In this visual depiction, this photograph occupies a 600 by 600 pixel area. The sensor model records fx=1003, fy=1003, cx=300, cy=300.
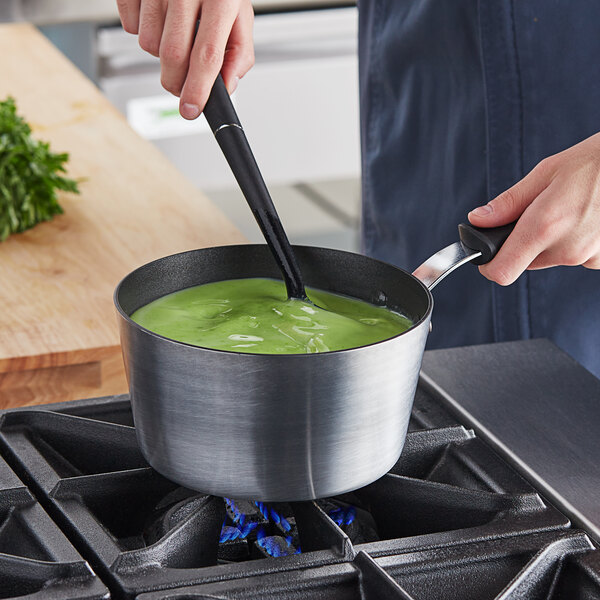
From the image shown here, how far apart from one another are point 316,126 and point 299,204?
2.74 ft

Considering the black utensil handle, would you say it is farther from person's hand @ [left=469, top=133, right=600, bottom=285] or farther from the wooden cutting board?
the wooden cutting board

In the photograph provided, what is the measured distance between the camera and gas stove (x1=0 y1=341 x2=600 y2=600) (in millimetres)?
590

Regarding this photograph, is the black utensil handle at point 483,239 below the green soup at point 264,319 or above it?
below

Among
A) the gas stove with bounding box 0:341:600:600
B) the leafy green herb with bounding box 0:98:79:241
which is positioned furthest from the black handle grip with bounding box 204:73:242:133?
the leafy green herb with bounding box 0:98:79:241

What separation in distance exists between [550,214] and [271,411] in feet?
1.08

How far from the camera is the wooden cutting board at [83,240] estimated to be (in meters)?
1.17

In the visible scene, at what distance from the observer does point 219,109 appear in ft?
2.71

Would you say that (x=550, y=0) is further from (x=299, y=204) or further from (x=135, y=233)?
(x=299, y=204)

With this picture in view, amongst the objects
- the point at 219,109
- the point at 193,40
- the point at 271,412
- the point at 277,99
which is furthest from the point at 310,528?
the point at 277,99

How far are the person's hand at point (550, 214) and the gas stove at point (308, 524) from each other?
13cm

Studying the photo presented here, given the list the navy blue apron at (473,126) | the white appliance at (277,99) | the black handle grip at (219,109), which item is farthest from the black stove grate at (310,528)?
the white appliance at (277,99)

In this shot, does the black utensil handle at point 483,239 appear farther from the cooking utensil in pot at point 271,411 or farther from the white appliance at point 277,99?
the white appliance at point 277,99

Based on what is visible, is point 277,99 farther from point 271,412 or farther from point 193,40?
point 271,412

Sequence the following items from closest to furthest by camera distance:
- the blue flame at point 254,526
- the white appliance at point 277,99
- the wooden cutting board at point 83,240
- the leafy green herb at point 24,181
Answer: the blue flame at point 254,526, the wooden cutting board at point 83,240, the leafy green herb at point 24,181, the white appliance at point 277,99
